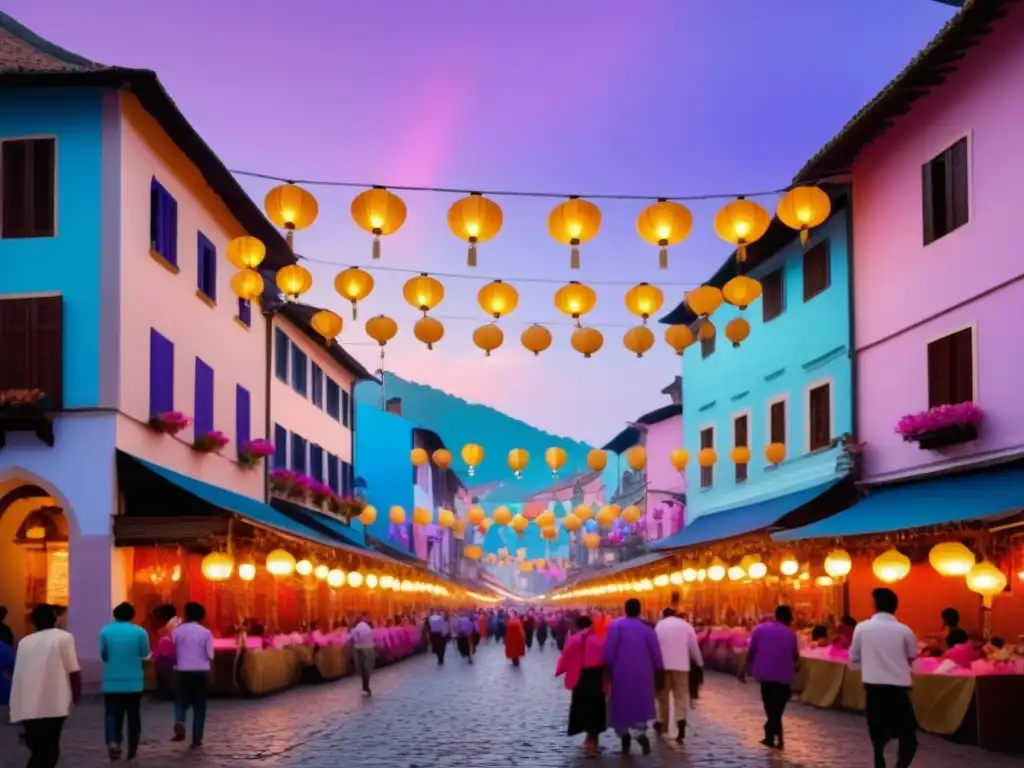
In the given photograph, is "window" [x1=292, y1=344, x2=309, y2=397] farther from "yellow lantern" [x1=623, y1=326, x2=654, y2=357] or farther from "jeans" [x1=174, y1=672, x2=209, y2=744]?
"jeans" [x1=174, y1=672, x2=209, y2=744]

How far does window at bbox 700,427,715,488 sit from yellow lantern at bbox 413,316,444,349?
1756 cm

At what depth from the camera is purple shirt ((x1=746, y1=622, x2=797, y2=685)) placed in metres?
15.4

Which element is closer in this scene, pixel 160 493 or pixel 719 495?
pixel 160 493

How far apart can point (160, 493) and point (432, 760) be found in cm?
1081

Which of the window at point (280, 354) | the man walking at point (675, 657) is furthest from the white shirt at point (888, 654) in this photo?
the window at point (280, 354)

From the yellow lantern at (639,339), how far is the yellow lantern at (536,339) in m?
1.34

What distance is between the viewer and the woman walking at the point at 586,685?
15.0 metres

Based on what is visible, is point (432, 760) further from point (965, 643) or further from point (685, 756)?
point (965, 643)

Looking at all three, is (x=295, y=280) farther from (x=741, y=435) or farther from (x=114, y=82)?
(x=741, y=435)

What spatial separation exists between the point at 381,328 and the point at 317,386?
66.4 feet

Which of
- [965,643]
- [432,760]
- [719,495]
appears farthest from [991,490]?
[719,495]

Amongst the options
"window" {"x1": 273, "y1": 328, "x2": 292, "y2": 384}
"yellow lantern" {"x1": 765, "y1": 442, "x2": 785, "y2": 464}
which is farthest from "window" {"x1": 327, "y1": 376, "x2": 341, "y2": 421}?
"yellow lantern" {"x1": 765, "y1": 442, "x2": 785, "y2": 464}

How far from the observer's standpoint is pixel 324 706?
21.8 meters

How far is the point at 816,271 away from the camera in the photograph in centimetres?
2847
